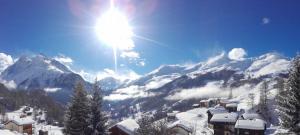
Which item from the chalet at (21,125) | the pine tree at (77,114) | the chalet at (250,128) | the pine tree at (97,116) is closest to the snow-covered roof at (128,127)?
the pine tree at (97,116)

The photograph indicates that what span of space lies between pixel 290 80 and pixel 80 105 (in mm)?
25376

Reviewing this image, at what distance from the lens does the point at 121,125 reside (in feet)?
219

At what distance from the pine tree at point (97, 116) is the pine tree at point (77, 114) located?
73 cm

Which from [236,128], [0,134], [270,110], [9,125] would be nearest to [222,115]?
[236,128]

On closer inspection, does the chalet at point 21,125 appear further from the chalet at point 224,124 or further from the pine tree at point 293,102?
the pine tree at point 293,102

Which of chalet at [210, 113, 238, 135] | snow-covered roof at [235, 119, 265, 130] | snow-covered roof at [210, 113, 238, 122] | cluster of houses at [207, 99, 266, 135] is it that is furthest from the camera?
snow-covered roof at [210, 113, 238, 122]

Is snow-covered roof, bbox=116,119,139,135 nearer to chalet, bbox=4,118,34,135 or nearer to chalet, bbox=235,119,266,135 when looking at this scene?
chalet, bbox=235,119,266,135

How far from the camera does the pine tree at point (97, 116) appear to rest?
1676 inches

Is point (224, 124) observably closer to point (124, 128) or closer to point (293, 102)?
point (124, 128)

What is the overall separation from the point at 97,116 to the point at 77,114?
255 centimetres

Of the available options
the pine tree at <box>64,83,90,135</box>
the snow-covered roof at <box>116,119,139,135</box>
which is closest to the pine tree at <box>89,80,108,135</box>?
the pine tree at <box>64,83,90,135</box>

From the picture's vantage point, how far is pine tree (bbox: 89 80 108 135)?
4256 centimetres

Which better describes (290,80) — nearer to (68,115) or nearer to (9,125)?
(68,115)

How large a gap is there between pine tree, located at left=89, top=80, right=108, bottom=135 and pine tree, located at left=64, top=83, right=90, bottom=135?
0.73 m
